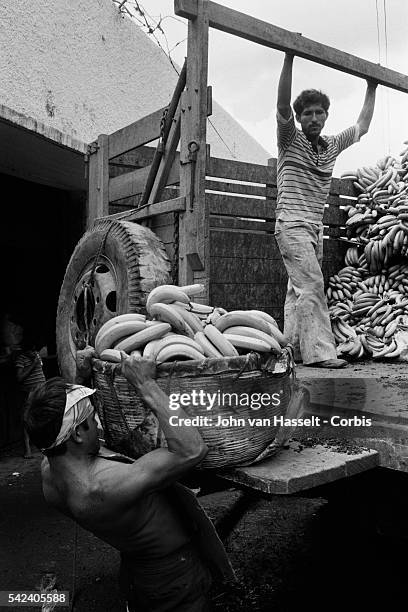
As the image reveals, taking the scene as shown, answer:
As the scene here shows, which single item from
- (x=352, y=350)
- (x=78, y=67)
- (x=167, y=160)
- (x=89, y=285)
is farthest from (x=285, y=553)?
(x=78, y=67)

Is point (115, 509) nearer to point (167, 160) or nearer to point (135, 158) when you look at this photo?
point (167, 160)

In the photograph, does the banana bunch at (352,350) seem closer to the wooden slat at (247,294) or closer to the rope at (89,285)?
the wooden slat at (247,294)

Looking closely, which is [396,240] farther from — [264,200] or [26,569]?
[26,569]

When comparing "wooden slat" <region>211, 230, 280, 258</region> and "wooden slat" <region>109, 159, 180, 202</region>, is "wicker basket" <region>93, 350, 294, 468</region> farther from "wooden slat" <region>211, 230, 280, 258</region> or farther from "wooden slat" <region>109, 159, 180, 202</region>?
"wooden slat" <region>211, 230, 280, 258</region>

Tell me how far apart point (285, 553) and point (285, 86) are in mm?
3203

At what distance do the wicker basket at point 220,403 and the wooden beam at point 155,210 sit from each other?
5.22ft

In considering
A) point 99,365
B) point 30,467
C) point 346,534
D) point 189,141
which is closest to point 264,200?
point 189,141

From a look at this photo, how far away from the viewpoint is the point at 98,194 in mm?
4734

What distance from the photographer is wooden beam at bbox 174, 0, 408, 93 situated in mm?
3602

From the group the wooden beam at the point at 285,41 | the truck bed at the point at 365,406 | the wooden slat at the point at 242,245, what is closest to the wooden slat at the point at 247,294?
the wooden slat at the point at 242,245

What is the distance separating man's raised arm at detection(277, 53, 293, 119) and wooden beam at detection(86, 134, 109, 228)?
148 centimetres

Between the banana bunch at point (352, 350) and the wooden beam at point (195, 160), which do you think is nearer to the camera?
the wooden beam at point (195, 160)

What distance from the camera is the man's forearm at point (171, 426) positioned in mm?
1946

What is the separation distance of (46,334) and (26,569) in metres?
4.58
